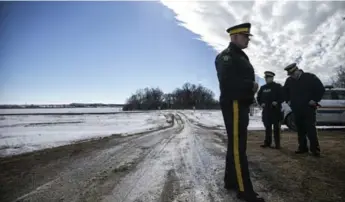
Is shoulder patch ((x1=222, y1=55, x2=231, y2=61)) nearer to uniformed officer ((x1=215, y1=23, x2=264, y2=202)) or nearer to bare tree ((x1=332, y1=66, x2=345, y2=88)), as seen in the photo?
uniformed officer ((x1=215, y1=23, x2=264, y2=202))

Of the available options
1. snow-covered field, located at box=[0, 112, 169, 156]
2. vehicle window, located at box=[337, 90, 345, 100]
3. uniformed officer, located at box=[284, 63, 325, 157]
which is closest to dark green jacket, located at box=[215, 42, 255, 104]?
uniformed officer, located at box=[284, 63, 325, 157]

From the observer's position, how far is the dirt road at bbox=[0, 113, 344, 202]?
2.85 meters

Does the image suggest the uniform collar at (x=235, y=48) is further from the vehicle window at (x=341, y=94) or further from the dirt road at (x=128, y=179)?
the vehicle window at (x=341, y=94)

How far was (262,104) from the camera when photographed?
261 inches

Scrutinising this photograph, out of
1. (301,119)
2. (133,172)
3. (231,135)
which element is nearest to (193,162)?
(133,172)

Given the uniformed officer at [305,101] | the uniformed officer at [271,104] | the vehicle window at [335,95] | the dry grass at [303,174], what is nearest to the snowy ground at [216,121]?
the vehicle window at [335,95]

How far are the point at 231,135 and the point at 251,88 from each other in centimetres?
57

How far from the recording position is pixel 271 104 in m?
6.50

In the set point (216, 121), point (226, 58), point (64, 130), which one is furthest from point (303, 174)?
point (216, 121)

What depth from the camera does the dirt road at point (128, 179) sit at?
9.34 ft

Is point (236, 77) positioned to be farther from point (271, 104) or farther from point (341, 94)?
point (341, 94)

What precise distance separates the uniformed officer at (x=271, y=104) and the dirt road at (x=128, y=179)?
1276mm

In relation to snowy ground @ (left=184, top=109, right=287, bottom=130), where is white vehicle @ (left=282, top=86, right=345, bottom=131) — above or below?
above

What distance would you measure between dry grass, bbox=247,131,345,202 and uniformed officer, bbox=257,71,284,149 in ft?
3.75
